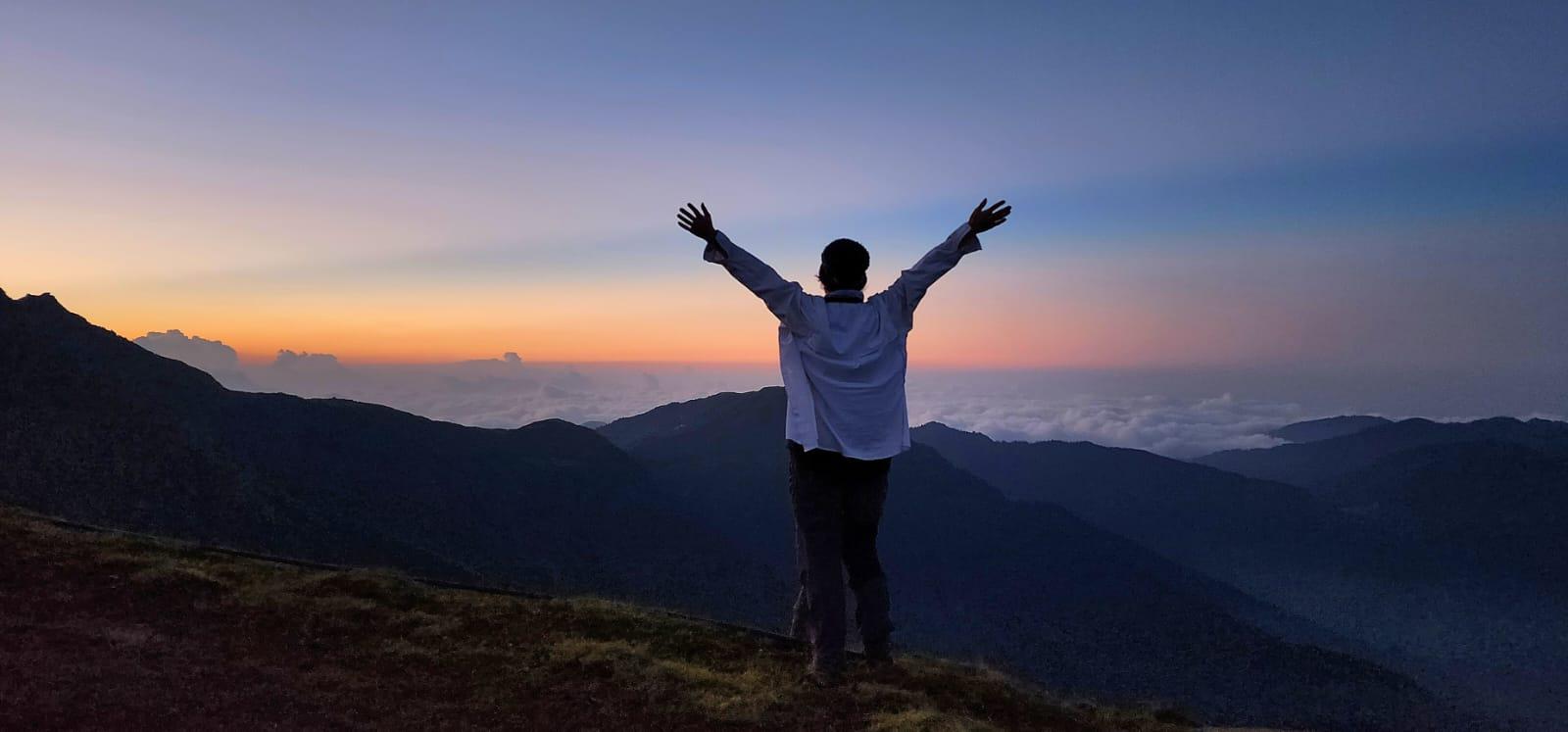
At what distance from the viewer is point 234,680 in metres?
6.05

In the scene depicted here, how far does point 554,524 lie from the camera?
137 m

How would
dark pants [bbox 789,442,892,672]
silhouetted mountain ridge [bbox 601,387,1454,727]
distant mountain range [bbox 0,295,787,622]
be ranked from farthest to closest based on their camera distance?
silhouetted mountain ridge [bbox 601,387,1454,727], distant mountain range [bbox 0,295,787,622], dark pants [bbox 789,442,892,672]

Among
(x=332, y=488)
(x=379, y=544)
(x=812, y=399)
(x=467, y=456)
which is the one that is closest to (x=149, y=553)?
(x=812, y=399)

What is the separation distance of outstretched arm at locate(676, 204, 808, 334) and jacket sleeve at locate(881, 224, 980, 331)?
2.74ft

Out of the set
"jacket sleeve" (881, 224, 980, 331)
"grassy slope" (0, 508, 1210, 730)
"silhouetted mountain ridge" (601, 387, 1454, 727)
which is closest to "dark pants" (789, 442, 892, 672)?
"grassy slope" (0, 508, 1210, 730)

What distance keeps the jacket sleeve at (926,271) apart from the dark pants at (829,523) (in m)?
1.25

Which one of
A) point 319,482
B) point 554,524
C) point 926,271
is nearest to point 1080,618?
point 554,524

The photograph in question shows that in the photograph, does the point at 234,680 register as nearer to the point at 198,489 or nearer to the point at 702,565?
the point at 198,489

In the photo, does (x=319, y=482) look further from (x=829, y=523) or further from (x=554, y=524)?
(x=829, y=523)

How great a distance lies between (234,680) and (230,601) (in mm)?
2600

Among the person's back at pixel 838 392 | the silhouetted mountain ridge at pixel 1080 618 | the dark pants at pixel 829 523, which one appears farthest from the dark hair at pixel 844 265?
the silhouetted mountain ridge at pixel 1080 618

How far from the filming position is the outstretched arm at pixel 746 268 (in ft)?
20.1

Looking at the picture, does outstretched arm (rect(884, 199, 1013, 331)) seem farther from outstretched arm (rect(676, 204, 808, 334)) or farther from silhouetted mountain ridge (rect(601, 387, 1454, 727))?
silhouetted mountain ridge (rect(601, 387, 1454, 727))

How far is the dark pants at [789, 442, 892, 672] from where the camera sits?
21.4 ft
